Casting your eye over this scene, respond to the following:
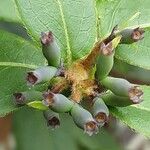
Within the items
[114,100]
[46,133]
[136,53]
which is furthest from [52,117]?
[46,133]

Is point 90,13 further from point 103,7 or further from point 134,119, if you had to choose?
point 134,119

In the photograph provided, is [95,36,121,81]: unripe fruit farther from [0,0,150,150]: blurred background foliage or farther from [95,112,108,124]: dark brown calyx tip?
[0,0,150,150]: blurred background foliage

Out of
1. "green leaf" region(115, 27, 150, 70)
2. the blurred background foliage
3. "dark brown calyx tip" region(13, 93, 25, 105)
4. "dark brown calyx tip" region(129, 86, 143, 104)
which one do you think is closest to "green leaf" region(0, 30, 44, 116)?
"dark brown calyx tip" region(13, 93, 25, 105)

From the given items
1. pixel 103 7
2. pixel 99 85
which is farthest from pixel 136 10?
pixel 99 85

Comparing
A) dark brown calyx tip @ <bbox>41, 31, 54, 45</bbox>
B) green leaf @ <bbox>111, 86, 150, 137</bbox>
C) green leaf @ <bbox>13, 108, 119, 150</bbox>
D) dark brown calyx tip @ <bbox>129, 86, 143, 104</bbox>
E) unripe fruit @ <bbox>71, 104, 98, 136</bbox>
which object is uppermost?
dark brown calyx tip @ <bbox>41, 31, 54, 45</bbox>

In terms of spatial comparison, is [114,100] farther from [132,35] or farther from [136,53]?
[136,53]

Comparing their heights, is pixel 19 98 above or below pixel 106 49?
below

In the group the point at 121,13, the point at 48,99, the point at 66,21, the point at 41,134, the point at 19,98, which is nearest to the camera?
the point at 48,99
